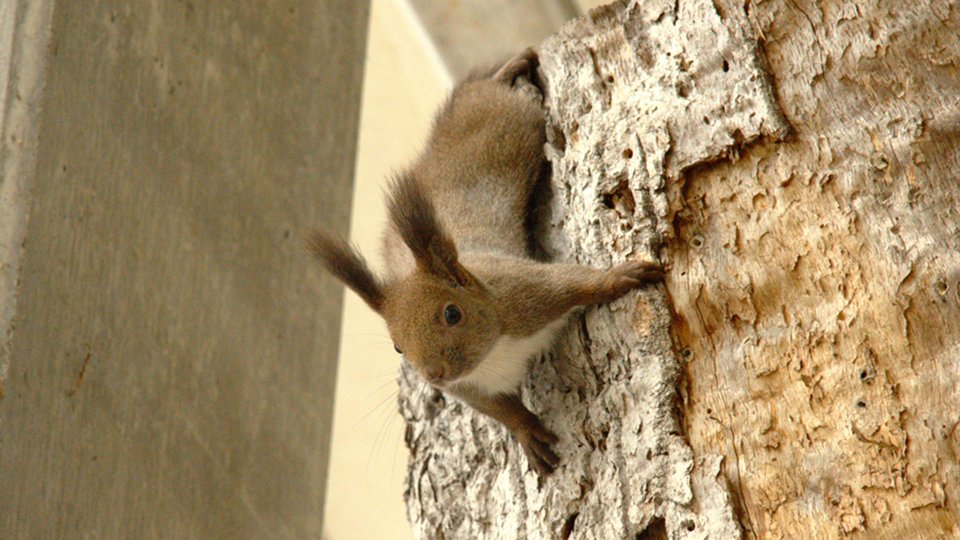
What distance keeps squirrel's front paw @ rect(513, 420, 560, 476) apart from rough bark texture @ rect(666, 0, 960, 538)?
1.12 feet

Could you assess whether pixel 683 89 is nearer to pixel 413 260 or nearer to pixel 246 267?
pixel 413 260

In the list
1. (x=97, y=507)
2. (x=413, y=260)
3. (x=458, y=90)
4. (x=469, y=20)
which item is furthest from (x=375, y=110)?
(x=97, y=507)

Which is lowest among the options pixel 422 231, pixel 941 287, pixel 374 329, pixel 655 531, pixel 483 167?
pixel 655 531

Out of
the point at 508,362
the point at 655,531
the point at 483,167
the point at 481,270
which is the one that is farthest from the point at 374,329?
the point at 655,531

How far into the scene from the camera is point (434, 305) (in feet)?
8.38

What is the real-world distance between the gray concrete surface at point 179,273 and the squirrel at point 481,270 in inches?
14.7

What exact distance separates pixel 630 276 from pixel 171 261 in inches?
46.3

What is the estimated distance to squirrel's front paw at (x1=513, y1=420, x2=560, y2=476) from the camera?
7.52 feet

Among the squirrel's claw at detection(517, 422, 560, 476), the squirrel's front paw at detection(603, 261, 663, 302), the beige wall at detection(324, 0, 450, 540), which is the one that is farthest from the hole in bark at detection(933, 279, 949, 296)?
the beige wall at detection(324, 0, 450, 540)

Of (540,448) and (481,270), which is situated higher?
(481,270)

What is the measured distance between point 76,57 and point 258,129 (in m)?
0.62

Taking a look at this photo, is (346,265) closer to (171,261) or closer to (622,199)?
(171,261)

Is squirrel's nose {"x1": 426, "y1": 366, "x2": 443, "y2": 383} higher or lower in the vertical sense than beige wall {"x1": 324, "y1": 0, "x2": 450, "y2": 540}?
lower

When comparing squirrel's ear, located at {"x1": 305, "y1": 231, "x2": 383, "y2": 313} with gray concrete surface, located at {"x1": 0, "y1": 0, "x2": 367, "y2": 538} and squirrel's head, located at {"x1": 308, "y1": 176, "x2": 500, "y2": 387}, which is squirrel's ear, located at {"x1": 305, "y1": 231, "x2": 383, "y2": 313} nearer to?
squirrel's head, located at {"x1": 308, "y1": 176, "x2": 500, "y2": 387}
